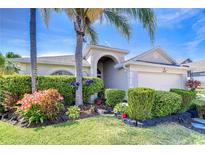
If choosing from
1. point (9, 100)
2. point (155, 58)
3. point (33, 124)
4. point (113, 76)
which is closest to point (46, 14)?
point (9, 100)

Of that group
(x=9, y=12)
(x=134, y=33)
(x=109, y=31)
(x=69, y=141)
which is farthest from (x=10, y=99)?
(x=134, y=33)

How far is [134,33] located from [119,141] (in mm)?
7730

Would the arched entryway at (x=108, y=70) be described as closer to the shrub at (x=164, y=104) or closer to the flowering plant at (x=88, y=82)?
the flowering plant at (x=88, y=82)

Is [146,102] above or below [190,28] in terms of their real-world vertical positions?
below

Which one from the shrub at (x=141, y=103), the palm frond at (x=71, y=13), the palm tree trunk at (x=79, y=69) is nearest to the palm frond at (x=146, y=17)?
the palm frond at (x=71, y=13)

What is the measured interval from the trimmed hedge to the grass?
263 centimetres

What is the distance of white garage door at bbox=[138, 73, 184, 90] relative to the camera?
38.7 ft

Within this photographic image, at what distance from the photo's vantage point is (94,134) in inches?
204

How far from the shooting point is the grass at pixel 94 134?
484cm

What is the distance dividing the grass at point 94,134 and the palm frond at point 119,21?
6368mm

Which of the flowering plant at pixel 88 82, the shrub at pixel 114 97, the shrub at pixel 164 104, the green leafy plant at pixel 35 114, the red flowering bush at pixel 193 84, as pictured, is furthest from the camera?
the red flowering bush at pixel 193 84

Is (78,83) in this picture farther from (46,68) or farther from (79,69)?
(46,68)

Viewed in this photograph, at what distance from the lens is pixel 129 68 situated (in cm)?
1136
